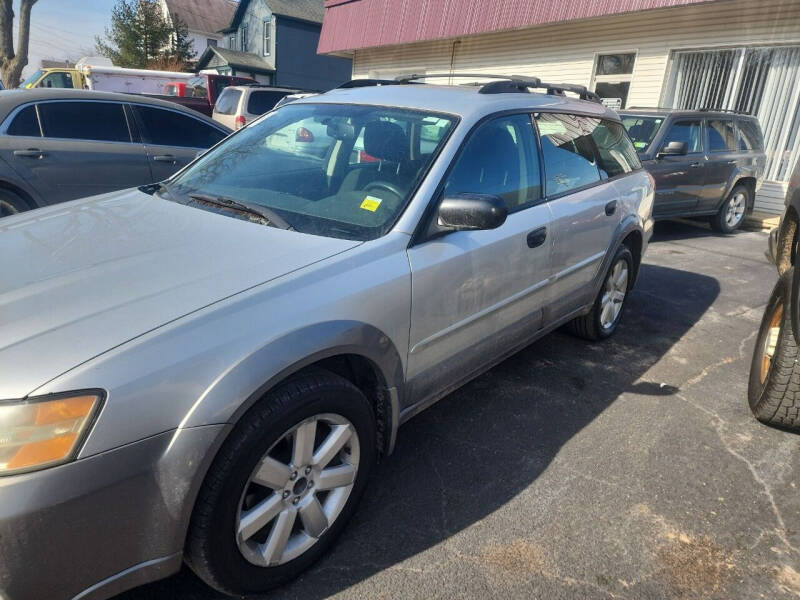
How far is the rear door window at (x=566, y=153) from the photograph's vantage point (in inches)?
132

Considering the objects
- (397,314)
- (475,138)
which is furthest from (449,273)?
(475,138)

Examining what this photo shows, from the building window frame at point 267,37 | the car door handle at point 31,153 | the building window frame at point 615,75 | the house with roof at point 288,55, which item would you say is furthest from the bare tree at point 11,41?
the building window frame at point 615,75

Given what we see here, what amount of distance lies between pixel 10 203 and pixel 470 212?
15.8 ft

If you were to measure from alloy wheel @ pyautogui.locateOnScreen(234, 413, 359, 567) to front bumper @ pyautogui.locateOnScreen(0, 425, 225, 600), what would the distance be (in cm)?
24

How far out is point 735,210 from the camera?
9.20m

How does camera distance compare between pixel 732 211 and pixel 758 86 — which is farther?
pixel 758 86

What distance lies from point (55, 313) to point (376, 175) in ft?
4.78

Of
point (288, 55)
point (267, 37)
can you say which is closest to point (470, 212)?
point (288, 55)

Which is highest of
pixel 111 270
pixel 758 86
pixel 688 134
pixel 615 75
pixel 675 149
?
pixel 615 75

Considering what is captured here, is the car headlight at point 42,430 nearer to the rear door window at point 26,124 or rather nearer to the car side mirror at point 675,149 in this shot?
the rear door window at point 26,124

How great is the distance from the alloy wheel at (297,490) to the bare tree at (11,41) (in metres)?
25.2

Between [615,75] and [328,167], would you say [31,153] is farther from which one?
[615,75]

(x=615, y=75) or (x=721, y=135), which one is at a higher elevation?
(x=615, y=75)

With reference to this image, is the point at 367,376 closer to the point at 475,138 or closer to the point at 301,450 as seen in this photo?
the point at 301,450
